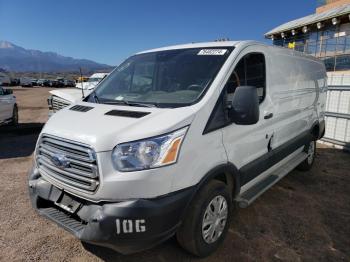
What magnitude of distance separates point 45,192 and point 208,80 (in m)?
1.96

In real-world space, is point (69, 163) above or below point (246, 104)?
below

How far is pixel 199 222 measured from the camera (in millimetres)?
2688

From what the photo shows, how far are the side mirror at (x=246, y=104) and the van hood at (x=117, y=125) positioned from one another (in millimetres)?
459

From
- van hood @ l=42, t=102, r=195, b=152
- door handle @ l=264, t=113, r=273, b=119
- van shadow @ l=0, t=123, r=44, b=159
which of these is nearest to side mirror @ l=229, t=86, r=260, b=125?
van hood @ l=42, t=102, r=195, b=152

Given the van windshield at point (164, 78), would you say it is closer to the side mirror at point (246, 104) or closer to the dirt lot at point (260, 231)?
the side mirror at point (246, 104)

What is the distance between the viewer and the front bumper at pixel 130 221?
227cm

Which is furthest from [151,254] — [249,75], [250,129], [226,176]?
[249,75]

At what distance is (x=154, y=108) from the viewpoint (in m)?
2.79

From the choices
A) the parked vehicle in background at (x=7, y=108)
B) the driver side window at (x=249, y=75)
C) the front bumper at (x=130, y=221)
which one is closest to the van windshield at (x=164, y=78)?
the driver side window at (x=249, y=75)

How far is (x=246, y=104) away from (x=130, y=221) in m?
1.46

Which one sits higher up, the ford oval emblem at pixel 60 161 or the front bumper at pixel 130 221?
the ford oval emblem at pixel 60 161

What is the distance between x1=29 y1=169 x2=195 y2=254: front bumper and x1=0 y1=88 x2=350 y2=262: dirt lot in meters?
0.69

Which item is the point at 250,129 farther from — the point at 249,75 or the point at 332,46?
the point at 332,46

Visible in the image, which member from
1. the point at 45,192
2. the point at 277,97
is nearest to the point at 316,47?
the point at 277,97
